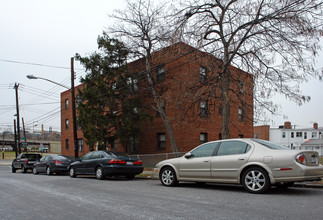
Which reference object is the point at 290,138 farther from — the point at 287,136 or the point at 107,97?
the point at 107,97

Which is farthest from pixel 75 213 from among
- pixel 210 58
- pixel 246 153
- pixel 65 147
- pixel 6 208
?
pixel 65 147

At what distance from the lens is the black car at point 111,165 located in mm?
12815

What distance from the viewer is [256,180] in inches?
304

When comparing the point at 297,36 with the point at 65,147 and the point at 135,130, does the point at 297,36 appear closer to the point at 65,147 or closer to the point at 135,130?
the point at 135,130

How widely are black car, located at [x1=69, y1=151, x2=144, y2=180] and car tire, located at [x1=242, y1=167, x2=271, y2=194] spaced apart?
6287mm

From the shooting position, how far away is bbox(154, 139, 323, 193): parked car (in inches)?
288

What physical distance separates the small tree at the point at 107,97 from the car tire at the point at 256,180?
45.7ft

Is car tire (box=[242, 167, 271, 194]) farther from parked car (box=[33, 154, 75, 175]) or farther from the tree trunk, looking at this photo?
parked car (box=[33, 154, 75, 175])

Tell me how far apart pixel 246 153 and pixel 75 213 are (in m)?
4.63

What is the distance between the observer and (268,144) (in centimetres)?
827

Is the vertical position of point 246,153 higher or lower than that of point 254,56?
lower

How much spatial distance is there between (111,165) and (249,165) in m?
6.72

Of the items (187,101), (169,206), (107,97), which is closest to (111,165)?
(187,101)

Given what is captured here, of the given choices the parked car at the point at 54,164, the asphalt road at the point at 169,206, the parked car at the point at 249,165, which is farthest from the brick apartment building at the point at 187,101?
the parked car at the point at 54,164
